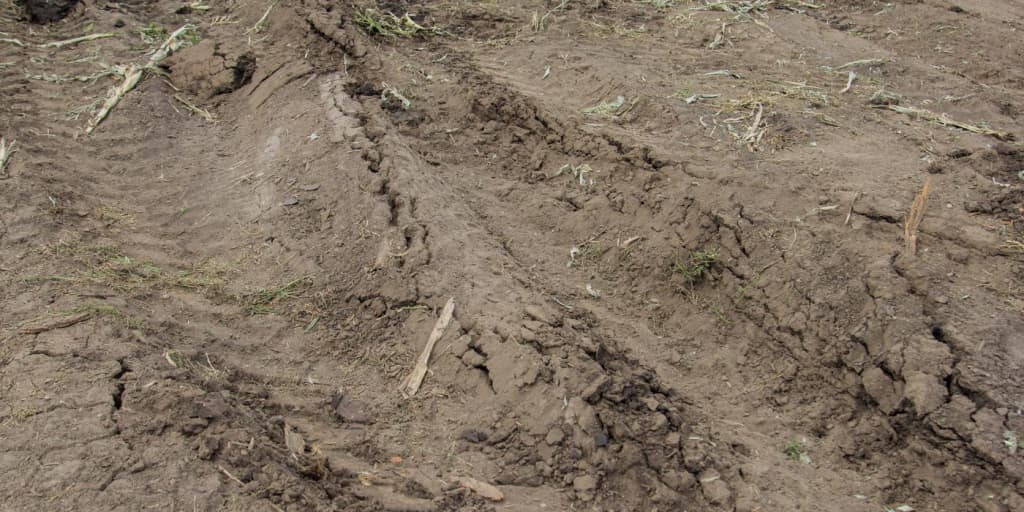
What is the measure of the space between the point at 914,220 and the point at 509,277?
87.5 inches

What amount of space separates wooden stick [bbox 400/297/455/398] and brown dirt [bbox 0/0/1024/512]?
0.05 meters

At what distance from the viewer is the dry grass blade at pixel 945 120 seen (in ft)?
17.2

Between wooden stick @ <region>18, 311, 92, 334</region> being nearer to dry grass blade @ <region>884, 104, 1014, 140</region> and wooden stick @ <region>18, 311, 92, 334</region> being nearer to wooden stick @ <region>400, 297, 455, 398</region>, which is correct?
wooden stick @ <region>400, 297, 455, 398</region>

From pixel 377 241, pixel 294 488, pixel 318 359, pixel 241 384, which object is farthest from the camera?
pixel 377 241

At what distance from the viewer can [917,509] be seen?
10.4 ft

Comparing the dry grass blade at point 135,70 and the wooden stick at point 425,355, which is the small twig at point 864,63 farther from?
the dry grass blade at point 135,70

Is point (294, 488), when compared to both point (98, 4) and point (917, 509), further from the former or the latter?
point (98, 4)

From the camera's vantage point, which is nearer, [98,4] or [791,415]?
[791,415]

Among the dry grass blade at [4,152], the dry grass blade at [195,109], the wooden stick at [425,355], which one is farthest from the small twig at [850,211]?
the dry grass blade at [4,152]

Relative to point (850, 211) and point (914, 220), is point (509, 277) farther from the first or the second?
point (914, 220)

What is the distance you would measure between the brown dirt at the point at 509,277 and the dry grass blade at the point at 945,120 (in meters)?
0.11

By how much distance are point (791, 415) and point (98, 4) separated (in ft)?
24.7

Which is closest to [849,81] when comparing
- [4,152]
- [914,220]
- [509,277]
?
[914,220]

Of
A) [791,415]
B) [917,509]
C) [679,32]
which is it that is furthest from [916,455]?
[679,32]
